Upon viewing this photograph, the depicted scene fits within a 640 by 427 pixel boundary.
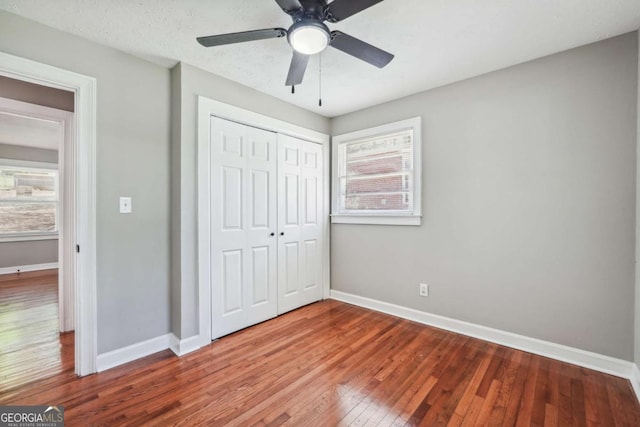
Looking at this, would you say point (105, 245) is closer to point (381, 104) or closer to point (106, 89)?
point (106, 89)

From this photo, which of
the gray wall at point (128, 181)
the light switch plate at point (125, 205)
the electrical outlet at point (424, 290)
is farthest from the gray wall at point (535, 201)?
the light switch plate at point (125, 205)

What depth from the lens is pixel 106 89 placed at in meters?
2.08

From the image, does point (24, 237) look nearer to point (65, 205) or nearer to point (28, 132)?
point (28, 132)

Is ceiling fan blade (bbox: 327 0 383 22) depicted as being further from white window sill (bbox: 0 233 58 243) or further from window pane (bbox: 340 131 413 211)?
white window sill (bbox: 0 233 58 243)

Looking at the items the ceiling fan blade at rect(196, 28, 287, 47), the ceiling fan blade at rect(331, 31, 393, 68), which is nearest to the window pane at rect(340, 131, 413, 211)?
the ceiling fan blade at rect(331, 31, 393, 68)

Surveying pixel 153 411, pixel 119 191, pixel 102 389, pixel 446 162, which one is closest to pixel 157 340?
pixel 102 389

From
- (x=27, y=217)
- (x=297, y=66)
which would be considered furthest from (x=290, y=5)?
(x=27, y=217)

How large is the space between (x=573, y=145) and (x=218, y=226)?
2985 millimetres

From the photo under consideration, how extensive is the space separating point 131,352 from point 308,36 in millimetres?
2616

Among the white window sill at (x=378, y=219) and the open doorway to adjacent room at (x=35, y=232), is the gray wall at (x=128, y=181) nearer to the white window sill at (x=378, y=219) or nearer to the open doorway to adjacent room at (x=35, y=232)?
the open doorway to adjacent room at (x=35, y=232)

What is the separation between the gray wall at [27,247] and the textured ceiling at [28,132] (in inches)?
5.4

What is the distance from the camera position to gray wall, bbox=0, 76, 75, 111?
2289mm

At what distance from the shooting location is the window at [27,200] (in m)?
5.01

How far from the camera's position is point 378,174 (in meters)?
3.24
